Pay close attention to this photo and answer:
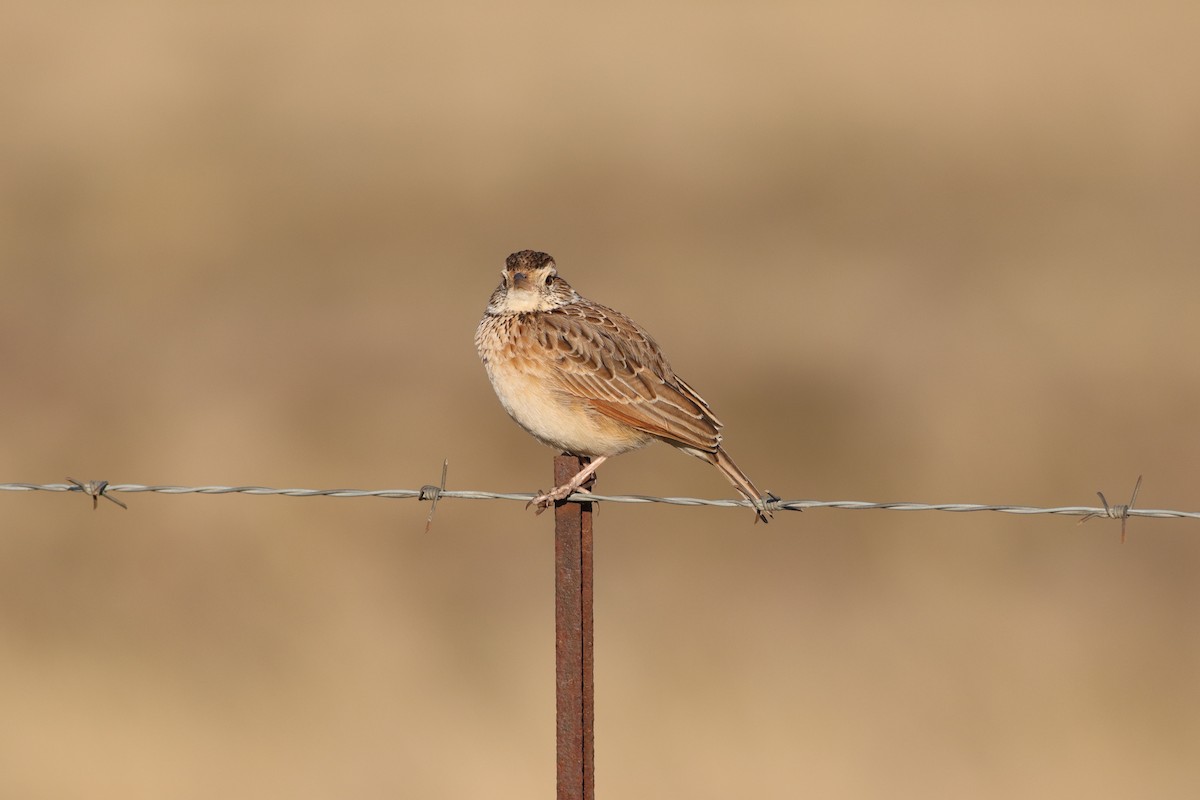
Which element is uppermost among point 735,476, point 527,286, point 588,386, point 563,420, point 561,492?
point 527,286

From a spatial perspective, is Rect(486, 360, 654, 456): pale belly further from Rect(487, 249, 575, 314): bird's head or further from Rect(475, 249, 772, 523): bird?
Rect(487, 249, 575, 314): bird's head

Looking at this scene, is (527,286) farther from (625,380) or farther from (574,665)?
(574,665)

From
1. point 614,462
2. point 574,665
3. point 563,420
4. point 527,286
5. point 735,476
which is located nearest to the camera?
point 574,665

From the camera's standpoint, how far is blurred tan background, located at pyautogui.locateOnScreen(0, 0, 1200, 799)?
45.8 feet

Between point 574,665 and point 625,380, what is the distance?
2.63 metres

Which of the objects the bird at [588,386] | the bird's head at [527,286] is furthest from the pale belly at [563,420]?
the bird's head at [527,286]

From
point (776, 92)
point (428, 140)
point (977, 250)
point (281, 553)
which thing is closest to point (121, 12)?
point (428, 140)

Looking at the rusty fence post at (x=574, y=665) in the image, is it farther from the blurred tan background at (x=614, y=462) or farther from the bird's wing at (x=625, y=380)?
the blurred tan background at (x=614, y=462)

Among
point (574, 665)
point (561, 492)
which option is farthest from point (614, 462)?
point (574, 665)

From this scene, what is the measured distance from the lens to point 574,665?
7047 millimetres

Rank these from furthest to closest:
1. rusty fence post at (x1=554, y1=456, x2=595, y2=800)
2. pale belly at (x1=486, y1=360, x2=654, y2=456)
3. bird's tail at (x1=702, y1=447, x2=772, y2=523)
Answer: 1. pale belly at (x1=486, y1=360, x2=654, y2=456)
2. bird's tail at (x1=702, y1=447, x2=772, y2=523)
3. rusty fence post at (x1=554, y1=456, x2=595, y2=800)

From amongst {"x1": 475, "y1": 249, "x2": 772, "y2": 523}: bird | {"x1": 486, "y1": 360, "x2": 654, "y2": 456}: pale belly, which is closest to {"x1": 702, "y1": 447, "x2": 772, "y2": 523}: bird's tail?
{"x1": 475, "y1": 249, "x2": 772, "y2": 523}: bird

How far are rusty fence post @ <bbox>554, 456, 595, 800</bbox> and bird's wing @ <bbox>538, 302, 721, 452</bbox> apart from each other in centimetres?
196

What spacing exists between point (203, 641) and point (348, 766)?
2.08 metres
